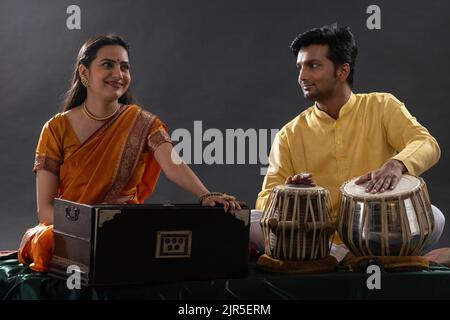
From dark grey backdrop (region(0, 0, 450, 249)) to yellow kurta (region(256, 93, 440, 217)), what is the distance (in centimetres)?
198

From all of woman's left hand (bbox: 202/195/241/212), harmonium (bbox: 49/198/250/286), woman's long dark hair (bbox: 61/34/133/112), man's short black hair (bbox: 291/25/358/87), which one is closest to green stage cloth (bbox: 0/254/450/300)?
harmonium (bbox: 49/198/250/286)

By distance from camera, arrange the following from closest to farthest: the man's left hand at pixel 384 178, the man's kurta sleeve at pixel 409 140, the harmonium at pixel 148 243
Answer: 1. the harmonium at pixel 148 243
2. the man's left hand at pixel 384 178
3. the man's kurta sleeve at pixel 409 140

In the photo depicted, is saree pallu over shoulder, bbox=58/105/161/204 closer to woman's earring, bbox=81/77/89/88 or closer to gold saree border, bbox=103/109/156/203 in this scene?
gold saree border, bbox=103/109/156/203

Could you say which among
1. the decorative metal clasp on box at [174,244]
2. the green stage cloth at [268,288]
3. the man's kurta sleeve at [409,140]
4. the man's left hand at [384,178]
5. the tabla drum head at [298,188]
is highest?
the man's kurta sleeve at [409,140]

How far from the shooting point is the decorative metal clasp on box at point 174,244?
346cm

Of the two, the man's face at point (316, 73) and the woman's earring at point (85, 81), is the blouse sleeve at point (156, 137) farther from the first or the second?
the man's face at point (316, 73)

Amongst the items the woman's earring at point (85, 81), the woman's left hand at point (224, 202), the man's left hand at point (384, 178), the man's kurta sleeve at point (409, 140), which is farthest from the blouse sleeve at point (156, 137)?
the man's kurta sleeve at point (409, 140)

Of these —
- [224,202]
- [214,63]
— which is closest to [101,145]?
[224,202]

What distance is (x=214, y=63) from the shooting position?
6711mm

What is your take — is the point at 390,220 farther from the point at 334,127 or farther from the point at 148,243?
the point at 148,243

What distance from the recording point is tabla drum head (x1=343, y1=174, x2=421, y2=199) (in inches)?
145

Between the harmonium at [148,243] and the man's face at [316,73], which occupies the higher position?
the man's face at [316,73]

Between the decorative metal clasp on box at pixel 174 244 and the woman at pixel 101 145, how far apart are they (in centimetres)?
54

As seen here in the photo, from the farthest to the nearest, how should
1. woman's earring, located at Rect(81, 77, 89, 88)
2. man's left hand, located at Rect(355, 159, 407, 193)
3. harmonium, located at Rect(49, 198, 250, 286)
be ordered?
woman's earring, located at Rect(81, 77, 89, 88) → man's left hand, located at Rect(355, 159, 407, 193) → harmonium, located at Rect(49, 198, 250, 286)
